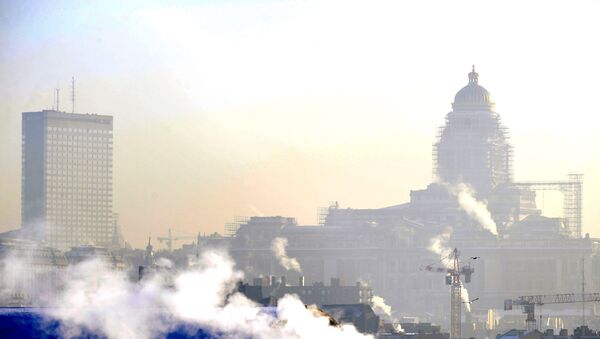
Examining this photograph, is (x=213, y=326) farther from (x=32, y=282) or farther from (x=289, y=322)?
(x=32, y=282)

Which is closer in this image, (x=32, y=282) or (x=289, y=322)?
(x=289, y=322)

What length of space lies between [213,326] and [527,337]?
10367 centimetres

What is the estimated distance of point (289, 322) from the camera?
81.2m

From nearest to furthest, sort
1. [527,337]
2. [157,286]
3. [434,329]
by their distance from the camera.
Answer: [157,286], [527,337], [434,329]

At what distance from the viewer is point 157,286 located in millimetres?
86000

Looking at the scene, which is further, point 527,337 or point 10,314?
point 527,337

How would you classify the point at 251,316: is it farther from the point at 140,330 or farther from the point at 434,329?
the point at 434,329

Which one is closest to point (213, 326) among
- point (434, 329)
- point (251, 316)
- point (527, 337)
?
point (251, 316)

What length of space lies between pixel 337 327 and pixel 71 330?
1019cm

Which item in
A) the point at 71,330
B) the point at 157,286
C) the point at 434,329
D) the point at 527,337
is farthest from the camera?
the point at 434,329

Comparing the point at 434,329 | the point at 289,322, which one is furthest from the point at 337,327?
the point at 434,329

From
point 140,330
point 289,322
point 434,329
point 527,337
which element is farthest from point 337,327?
point 434,329

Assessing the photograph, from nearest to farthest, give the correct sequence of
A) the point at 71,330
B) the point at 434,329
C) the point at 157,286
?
the point at 71,330 → the point at 157,286 → the point at 434,329

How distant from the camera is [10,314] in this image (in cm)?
8006
